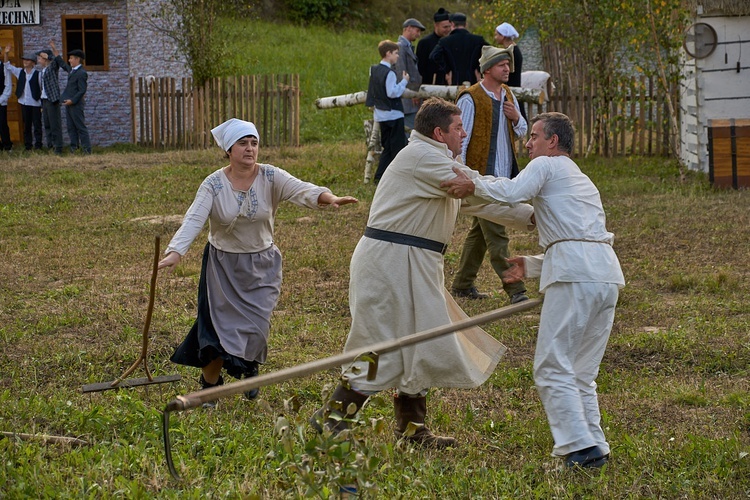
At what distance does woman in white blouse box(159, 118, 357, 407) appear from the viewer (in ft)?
19.0

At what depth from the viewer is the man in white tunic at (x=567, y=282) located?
468 cm

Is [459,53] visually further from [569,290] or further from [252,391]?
[569,290]

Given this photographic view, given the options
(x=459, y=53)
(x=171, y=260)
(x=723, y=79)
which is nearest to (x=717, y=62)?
(x=723, y=79)

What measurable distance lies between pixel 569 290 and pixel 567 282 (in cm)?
4

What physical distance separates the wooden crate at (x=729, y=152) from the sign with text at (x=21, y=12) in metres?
14.6

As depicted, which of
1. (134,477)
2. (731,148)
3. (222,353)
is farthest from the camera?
(731,148)

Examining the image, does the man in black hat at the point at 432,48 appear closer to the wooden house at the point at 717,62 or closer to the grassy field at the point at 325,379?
the grassy field at the point at 325,379

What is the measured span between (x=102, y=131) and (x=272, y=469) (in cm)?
1842

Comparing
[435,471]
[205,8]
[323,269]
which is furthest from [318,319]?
[205,8]

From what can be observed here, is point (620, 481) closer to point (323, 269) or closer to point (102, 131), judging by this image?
point (323, 269)

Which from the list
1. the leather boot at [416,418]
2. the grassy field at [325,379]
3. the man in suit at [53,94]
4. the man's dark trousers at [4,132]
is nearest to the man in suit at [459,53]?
the grassy field at [325,379]

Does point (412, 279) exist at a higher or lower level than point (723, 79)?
lower

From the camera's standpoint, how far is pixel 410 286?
4941 mm

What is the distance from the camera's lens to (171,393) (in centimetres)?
595
